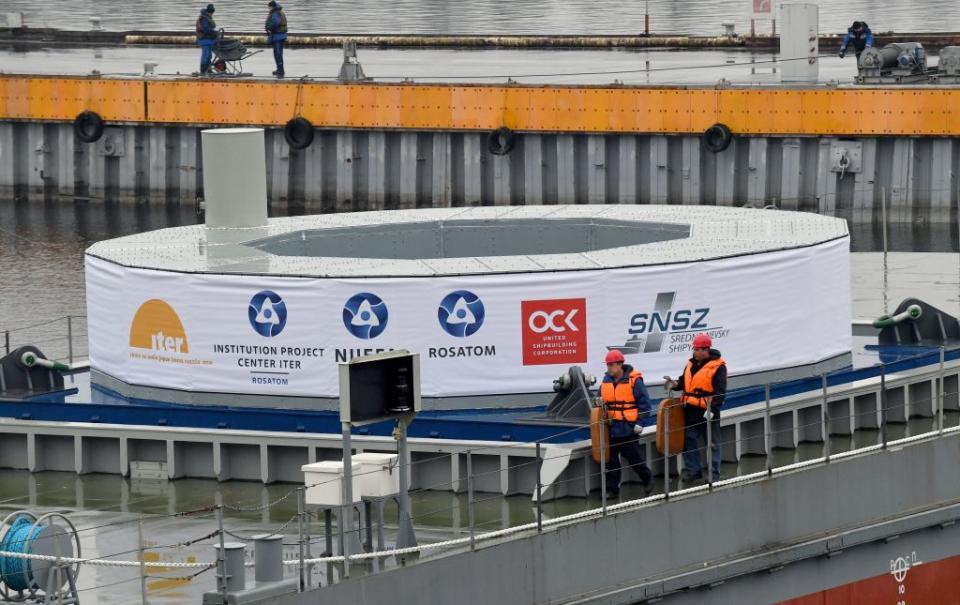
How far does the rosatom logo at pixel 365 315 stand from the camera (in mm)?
19703

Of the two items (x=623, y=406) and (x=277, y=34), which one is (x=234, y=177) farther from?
(x=277, y=34)

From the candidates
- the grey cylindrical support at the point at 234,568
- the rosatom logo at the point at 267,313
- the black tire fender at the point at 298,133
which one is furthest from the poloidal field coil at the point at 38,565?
the black tire fender at the point at 298,133

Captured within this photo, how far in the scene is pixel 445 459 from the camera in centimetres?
1856

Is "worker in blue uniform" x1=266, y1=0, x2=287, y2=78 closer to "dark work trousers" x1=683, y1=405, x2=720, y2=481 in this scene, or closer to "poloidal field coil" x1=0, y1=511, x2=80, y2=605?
"dark work trousers" x1=683, y1=405, x2=720, y2=481

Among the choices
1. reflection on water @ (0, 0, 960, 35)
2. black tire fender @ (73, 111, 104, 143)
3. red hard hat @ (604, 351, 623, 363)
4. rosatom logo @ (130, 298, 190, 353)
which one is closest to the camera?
red hard hat @ (604, 351, 623, 363)

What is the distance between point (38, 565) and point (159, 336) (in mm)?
6323

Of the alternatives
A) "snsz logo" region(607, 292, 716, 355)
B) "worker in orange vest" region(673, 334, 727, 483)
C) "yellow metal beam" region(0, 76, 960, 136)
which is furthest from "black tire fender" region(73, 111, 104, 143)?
"worker in orange vest" region(673, 334, 727, 483)

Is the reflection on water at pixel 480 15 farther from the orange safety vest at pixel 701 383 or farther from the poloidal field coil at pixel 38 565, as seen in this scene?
the poloidal field coil at pixel 38 565

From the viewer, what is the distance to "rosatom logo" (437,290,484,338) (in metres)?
19.6

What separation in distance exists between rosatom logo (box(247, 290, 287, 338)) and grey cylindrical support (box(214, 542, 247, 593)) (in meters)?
5.40

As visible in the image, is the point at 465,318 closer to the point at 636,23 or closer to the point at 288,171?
the point at 288,171

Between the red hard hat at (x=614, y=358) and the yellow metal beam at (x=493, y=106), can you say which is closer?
the red hard hat at (x=614, y=358)

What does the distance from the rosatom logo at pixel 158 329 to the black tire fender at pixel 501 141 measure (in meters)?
19.5

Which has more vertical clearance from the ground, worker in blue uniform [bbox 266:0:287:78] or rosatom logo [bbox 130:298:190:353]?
worker in blue uniform [bbox 266:0:287:78]
